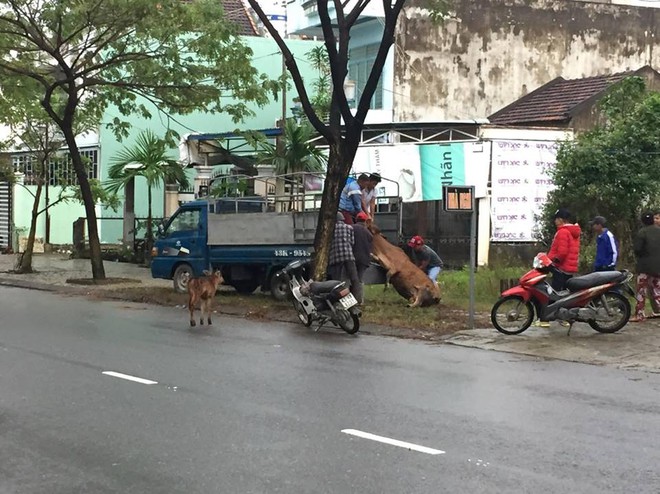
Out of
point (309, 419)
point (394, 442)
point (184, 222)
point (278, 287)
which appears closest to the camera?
point (394, 442)

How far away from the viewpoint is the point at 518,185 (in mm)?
22641

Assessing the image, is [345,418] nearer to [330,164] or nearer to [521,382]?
[521,382]

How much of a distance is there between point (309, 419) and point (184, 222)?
11924 millimetres

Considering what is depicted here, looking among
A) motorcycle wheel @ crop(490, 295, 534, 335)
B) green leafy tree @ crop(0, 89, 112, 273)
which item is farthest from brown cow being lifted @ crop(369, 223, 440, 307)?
green leafy tree @ crop(0, 89, 112, 273)

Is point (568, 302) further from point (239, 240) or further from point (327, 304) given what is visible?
point (239, 240)

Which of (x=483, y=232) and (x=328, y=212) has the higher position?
(x=328, y=212)

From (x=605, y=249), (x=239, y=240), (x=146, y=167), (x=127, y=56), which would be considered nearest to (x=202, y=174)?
(x=146, y=167)

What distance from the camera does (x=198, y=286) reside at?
1385 centimetres

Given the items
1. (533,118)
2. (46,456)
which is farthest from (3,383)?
(533,118)

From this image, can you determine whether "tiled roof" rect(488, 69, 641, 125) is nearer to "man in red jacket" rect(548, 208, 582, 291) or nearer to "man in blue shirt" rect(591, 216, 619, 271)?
"man in blue shirt" rect(591, 216, 619, 271)

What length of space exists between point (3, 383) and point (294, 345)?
417 cm

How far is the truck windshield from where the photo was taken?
1855 centimetres

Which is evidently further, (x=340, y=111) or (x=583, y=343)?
(x=340, y=111)

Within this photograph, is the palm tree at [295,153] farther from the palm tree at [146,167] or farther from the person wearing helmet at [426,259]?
the person wearing helmet at [426,259]
